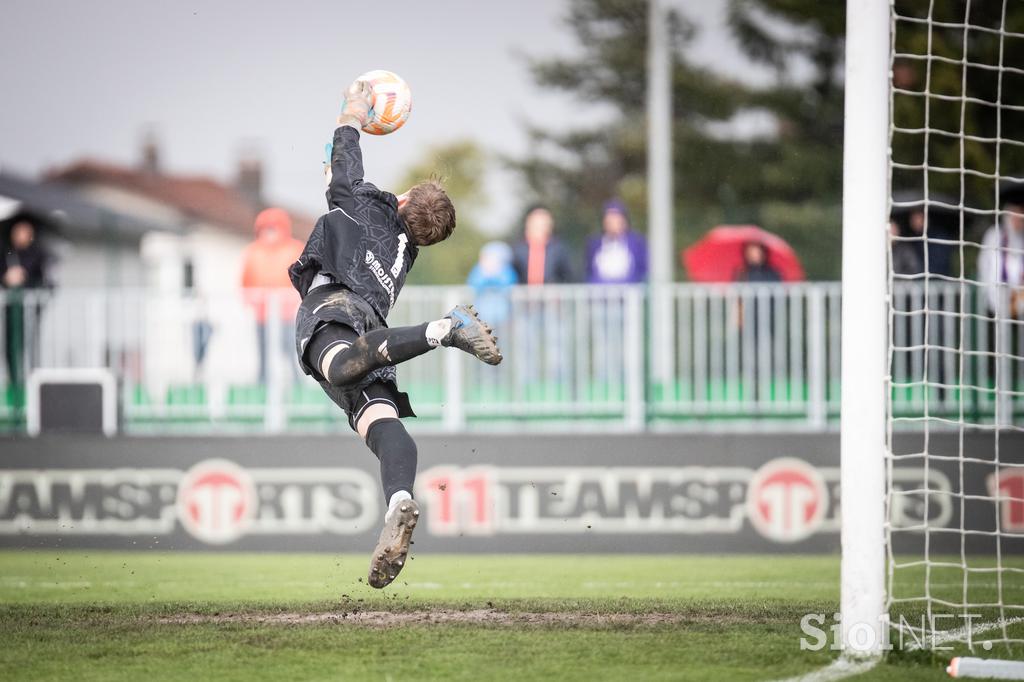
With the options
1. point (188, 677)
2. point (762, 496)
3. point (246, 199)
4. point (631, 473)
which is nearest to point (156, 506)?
point (631, 473)

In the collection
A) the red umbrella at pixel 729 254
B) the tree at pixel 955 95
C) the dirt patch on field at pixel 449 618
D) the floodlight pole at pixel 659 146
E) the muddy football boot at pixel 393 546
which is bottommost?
the dirt patch on field at pixel 449 618

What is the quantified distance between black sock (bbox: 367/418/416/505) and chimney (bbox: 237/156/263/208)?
5711 centimetres

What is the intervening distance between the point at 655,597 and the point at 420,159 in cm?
4240

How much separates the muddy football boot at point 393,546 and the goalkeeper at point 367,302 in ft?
0.56

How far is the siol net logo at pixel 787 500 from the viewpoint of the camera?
12555 millimetres

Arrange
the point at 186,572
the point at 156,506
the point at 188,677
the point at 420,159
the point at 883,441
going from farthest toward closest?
1. the point at 420,159
2. the point at 156,506
3. the point at 186,572
4. the point at 883,441
5. the point at 188,677

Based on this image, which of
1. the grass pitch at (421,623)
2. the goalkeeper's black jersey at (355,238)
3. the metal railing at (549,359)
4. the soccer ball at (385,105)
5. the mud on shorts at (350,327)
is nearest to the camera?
the grass pitch at (421,623)

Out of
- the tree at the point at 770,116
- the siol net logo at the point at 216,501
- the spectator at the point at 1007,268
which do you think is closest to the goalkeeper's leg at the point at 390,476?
the siol net logo at the point at 216,501

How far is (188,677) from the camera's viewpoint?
5867 millimetres

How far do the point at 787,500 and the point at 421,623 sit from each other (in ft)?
20.0

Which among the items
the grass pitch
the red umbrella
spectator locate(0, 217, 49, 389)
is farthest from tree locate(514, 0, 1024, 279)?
the grass pitch

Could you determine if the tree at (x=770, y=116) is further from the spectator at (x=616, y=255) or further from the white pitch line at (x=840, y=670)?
the white pitch line at (x=840, y=670)

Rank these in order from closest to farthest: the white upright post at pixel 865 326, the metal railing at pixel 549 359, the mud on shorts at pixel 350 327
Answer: the white upright post at pixel 865 326 < the mud on shorts at pixel 350 327 < the metal railing at pixel 549 359

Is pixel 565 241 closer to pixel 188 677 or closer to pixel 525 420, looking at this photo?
pixel 525 420
